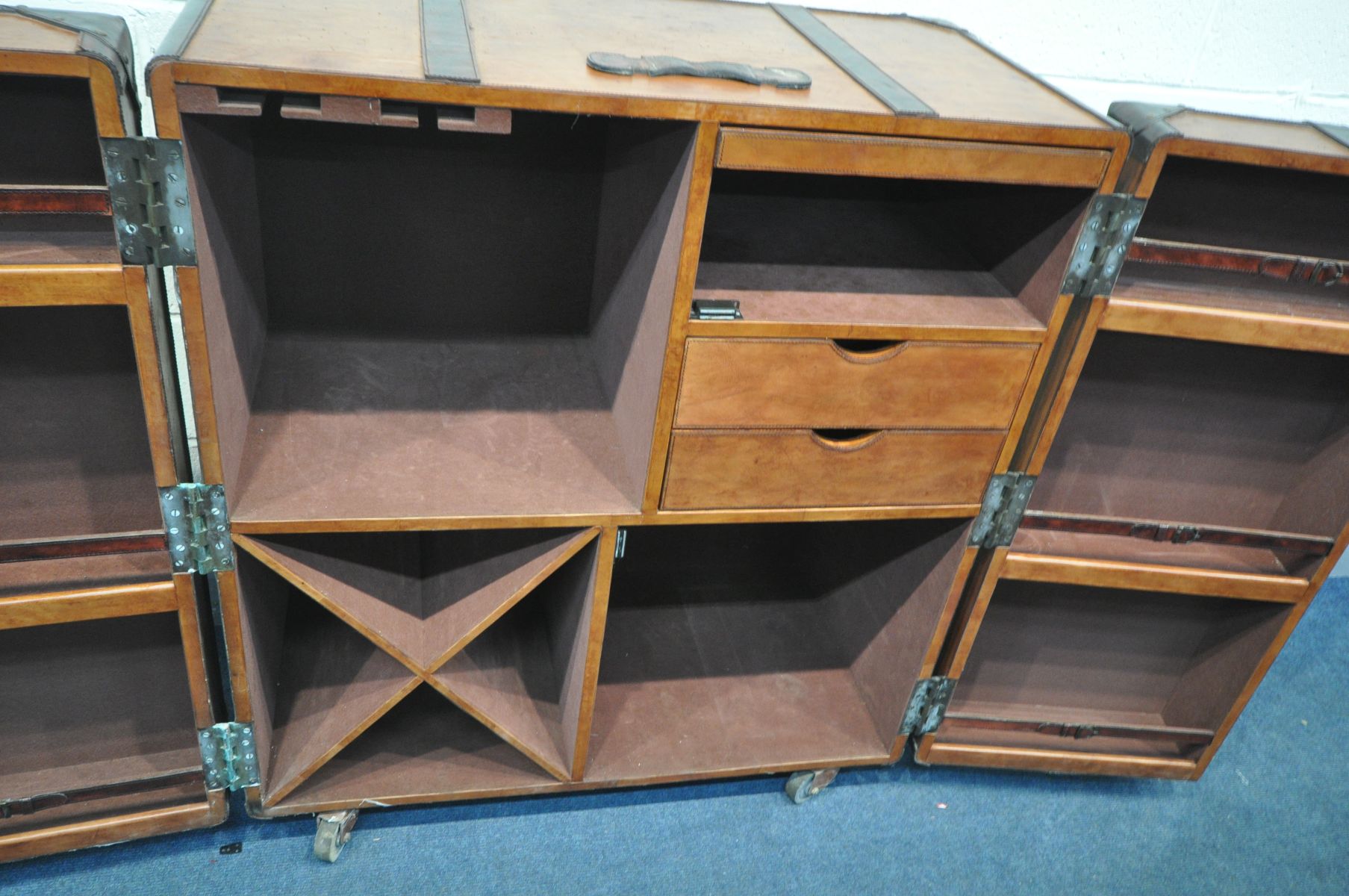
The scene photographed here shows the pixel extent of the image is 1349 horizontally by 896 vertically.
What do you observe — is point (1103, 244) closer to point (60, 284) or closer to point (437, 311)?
point (437, 311)

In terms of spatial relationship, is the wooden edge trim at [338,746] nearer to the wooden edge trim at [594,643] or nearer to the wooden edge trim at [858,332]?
the wooden edge trim at [594,643]

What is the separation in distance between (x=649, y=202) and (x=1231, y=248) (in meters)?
0.79

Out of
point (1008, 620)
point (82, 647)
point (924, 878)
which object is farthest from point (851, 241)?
point (82, 647)

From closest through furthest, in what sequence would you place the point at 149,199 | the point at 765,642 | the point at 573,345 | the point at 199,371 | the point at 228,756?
the point at 149,199 < the point at 199,371 < the point at 228,756 < the point at 573,345 < the point at 765,642

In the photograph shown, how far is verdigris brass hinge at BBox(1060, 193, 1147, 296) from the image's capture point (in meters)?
1.23

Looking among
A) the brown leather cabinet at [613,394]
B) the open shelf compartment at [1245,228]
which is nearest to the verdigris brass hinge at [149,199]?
the brown leather cabinet at [613,394]

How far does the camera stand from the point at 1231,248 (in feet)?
4.48

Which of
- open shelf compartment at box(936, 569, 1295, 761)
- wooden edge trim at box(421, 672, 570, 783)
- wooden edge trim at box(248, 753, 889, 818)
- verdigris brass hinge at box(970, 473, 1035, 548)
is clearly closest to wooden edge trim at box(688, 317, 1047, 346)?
verdigris brass hinge at box(970, 473, 1035, 548)

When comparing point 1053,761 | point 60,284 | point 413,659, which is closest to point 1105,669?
point 1053,761

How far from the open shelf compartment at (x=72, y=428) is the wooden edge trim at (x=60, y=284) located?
183mm

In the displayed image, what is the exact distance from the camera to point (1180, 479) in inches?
63.3

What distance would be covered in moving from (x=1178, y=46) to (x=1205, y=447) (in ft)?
2.40

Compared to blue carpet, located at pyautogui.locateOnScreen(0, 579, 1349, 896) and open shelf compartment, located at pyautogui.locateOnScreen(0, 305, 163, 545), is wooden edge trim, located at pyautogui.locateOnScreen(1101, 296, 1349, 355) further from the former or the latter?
open shelf compartment, located at pyautogui.locateOnScreen(0, 305, 163, 545)

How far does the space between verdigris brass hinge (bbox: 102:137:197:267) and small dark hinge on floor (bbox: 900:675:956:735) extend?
4.09 ft
